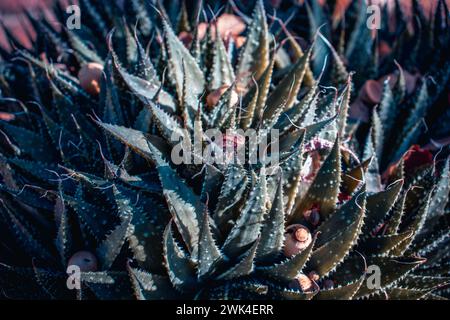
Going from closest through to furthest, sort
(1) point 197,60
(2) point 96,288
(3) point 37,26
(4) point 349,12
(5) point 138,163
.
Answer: (2) point 96,288, (5) point 138,163, (1) point 197,60, (3) point 37,26, (4) point 349,12

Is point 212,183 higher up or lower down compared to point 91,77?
lower down

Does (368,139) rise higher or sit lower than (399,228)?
higher

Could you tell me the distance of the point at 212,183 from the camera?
125cm

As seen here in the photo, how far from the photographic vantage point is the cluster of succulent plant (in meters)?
1.22

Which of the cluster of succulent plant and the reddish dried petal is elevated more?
the reddish dried petal

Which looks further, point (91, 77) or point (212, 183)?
point (91, 77)

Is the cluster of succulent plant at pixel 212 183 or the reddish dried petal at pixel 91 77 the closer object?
the cluster of succulent plant at pixel 212 183

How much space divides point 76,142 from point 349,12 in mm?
1061

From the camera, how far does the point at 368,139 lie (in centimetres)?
156

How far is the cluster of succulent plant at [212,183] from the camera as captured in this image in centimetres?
122

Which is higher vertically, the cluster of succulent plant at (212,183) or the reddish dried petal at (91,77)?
the reddish dried petal at (91,77)

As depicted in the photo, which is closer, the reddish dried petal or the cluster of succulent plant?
the cluster of succulent plant

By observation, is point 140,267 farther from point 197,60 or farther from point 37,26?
point 37,26

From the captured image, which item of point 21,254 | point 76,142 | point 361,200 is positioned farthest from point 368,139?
point 21,254
